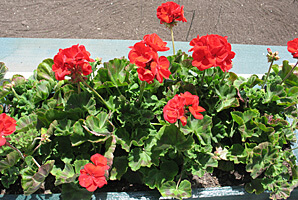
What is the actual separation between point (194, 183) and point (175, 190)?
221 millimetres

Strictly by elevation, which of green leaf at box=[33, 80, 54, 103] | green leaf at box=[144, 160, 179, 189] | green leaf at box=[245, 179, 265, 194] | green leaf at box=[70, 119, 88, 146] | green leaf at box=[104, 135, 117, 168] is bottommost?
green leaf at box=[245, 179, 265, 194]

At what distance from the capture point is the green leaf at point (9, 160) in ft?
3.84

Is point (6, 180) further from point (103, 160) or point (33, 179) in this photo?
point (103, 160)

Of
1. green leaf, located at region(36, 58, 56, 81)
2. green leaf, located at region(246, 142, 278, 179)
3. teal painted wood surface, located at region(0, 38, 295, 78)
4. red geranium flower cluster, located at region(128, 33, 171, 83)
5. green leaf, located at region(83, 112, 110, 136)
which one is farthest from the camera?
teal painted wood surface, located at region(0, 38, 295, 78)

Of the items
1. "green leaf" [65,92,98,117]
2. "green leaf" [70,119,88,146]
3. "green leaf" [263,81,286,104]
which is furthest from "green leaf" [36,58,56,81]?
"green leaf" [263,81,286,104]

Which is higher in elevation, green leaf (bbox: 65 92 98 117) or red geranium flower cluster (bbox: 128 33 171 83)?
red geranium flower cluster (bbox: 128 33 171 83)

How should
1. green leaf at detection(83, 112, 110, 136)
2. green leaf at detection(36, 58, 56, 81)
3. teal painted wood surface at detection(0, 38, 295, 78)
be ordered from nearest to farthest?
1. green leaf at detection(83, 112, 110, 136)
2. green leaf at detection(36, 58, 56, 81)
3. teal painted wood surface at detection(0, 38, 295, 78)

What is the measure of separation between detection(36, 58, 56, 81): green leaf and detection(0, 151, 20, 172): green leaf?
47 centimetres

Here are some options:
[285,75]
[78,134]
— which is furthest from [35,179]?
[285,75]

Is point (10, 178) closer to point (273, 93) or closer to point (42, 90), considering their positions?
point (42, 90)

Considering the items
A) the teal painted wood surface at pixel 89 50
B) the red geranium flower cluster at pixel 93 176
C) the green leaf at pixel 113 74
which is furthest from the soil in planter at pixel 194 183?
the teal painted wood surface at pixel 89 50

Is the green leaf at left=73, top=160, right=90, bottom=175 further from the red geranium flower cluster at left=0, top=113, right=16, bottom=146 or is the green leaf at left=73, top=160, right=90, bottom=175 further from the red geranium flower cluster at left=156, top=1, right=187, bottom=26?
the red geranium flower cluster at left=156, top=1, right=187, bottom=26

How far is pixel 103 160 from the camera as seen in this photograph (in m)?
1.05

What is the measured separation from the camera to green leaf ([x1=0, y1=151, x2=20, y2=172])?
1172mm
